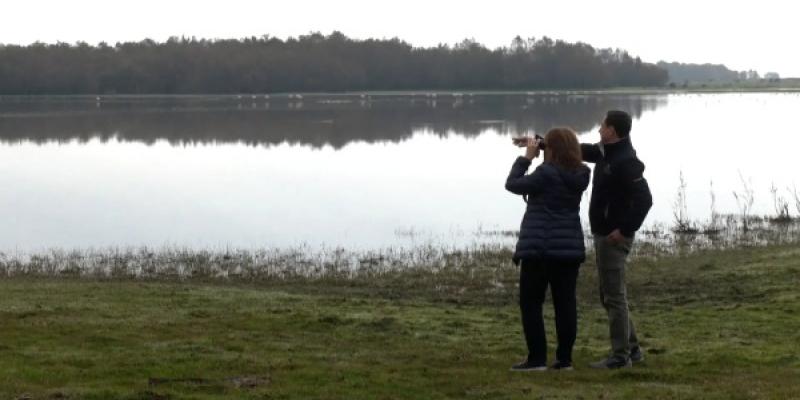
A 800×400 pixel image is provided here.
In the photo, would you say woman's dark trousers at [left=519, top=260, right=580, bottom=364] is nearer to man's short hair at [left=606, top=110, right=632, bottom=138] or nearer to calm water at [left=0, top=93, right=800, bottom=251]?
man's short hair at [left=606, top=110, right=632, bottom=138]

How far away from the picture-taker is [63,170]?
120 feet

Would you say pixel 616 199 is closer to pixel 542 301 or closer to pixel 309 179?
pixel 542 301

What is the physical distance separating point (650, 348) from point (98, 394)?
4.08 metres

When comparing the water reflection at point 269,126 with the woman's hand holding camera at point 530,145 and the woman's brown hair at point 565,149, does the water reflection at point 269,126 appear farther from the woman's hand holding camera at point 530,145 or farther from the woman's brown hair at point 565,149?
the woman's brown hair at point 565,149

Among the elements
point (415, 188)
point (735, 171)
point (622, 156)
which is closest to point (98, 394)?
point (622, 156)

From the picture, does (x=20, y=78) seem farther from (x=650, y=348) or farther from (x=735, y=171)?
(x=650, y=348)

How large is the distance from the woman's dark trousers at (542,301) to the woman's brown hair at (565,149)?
0.65 m

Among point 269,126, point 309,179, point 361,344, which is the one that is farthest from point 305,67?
point 361,344

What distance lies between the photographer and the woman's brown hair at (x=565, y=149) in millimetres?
7727

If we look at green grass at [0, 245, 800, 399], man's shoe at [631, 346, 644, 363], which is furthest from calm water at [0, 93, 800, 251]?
man's shoe at [631, 346, 644, 363]

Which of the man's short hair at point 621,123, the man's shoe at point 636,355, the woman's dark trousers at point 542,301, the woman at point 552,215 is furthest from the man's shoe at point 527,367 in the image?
the man's short hair at point 621,123

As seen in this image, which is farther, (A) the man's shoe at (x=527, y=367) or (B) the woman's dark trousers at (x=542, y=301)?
(A) the man's shoe at (x=527, y=367)

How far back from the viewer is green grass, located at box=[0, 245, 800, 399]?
7.44 meters

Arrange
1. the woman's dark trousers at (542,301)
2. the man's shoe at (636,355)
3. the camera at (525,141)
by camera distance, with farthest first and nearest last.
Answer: the man's shoe at (636,355) < the camera at (525,141) < the woman's dark trousers at (542,301)
